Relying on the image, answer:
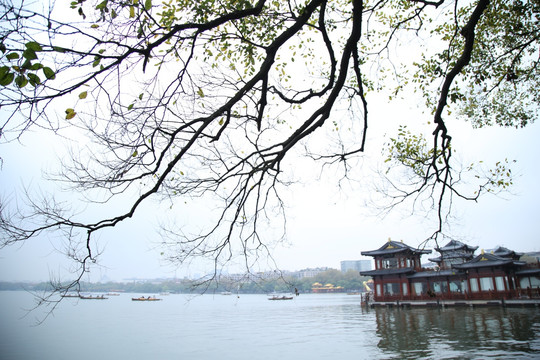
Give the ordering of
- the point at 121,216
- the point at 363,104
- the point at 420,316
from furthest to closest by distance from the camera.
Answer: the point at 420,316 < the point at 363,104 < the point at 121,216

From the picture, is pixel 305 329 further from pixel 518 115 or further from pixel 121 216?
pixel 121 216

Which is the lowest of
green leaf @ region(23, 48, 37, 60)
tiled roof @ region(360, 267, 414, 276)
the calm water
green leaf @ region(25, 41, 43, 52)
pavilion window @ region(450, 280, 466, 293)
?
the calm water

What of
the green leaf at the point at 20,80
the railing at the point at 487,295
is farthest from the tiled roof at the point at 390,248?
the green leaf at the point at 20,80

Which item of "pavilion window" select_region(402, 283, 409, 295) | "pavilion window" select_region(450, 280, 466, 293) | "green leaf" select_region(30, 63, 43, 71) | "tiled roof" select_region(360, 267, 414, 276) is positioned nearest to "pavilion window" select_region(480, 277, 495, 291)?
"pavilion window" select_region(450, 280, 466, 293)

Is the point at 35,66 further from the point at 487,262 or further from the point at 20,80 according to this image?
the point at 487,262

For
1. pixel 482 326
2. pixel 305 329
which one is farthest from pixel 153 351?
pixel 482 326

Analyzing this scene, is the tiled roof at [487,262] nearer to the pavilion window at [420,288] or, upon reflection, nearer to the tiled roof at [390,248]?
the pavilion window at [420,288]

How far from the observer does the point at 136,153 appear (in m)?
3.60

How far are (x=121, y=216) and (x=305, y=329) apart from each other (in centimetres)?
2298

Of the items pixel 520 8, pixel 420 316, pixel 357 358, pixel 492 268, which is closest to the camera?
pixel 520 8

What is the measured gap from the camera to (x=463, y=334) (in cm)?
1566

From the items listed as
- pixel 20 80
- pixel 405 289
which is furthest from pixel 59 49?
pixel 405 289

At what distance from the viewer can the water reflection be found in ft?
40.0

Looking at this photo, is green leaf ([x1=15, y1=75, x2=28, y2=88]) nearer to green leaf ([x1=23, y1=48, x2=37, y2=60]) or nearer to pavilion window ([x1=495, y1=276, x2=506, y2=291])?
green leaf ([x1=23, y1=48, x2=37, y2=60])
